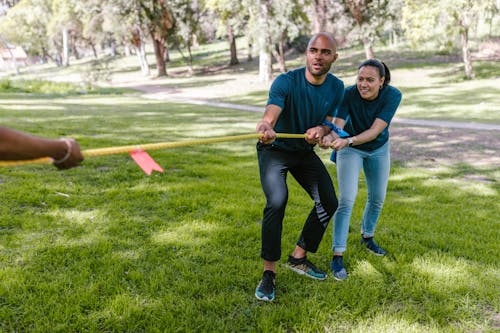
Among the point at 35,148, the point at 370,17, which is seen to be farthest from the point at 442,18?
the point at 35,148

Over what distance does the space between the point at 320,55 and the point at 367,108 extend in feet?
2.90

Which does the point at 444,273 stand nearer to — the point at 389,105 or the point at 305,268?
the point at 305,268

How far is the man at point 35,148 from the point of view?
6.85ft

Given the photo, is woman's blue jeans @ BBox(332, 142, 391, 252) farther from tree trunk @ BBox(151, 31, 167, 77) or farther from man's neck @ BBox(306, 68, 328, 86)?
tree trunk @ BBox(151, 31, 167, 77)

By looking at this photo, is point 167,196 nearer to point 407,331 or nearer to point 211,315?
point 211,315

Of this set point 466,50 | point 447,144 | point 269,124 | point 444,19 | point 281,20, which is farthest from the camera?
point 281,20

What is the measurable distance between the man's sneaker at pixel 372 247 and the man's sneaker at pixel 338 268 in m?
0.50

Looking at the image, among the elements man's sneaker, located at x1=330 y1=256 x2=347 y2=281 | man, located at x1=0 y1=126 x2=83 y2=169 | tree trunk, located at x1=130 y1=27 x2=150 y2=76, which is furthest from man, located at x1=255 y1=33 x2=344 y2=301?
tree trunk, located at x1=130 y1=27 x2=150 y2=76

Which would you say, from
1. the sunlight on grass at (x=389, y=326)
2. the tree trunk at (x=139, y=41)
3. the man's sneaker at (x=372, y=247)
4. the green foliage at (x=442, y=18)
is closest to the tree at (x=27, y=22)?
the tree trunk at (x=139, y=41)

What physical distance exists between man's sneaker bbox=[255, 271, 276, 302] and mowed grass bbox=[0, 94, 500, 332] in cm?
7

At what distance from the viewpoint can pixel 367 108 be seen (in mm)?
4016

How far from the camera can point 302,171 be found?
3664 mm

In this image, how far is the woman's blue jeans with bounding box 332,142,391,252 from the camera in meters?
3.89

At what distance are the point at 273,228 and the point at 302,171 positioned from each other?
563mm
